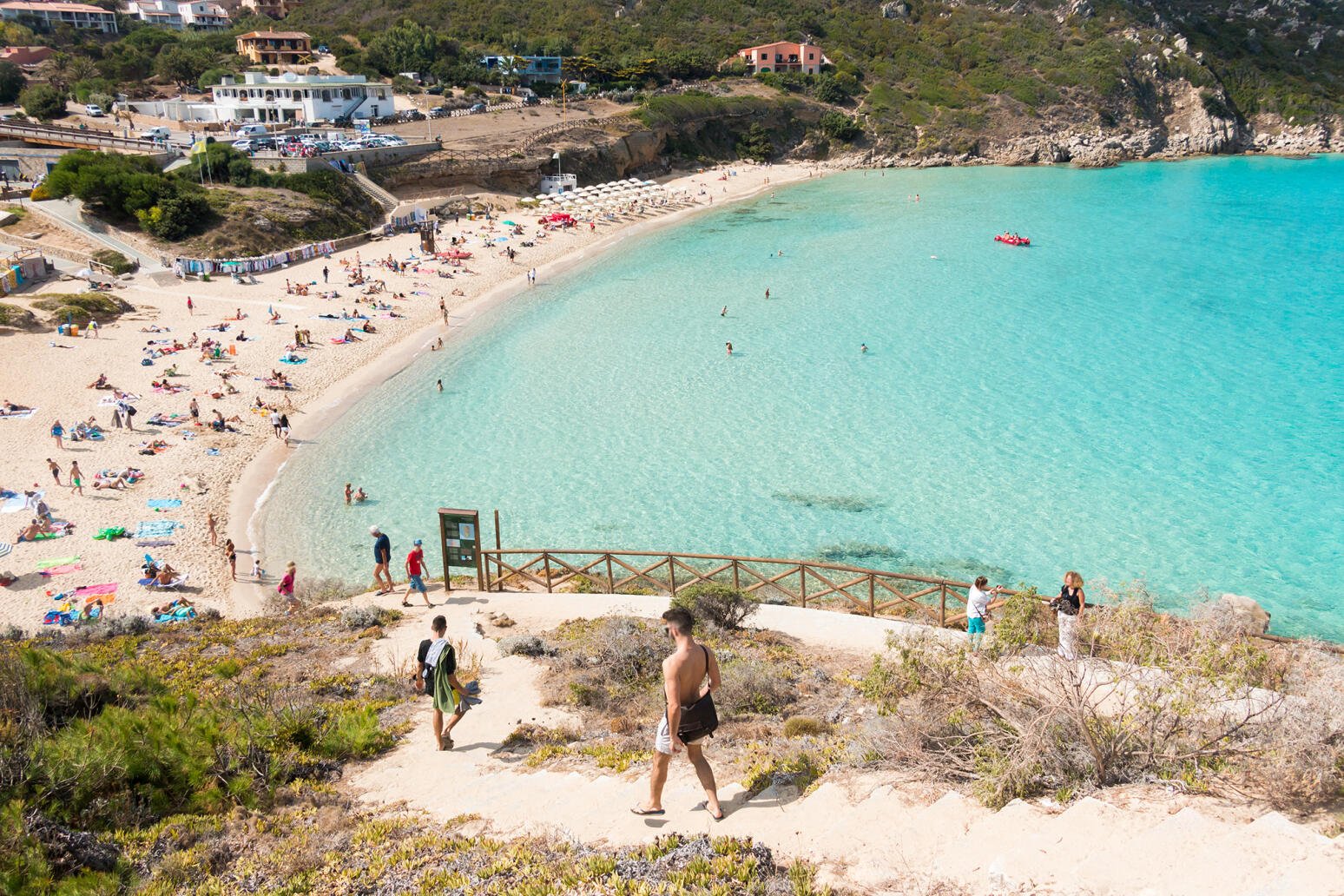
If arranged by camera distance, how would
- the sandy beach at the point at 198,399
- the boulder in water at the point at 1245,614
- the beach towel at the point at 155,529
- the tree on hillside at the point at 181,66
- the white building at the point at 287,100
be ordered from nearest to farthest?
the boulder in water at the point at 1245,614
the sandy beach at the point at 198,399
the beach towel at the point at 155,529
the white building at the point at 287,100
the tree on hillside at the point at 181,66

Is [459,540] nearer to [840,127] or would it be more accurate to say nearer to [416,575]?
[416,575]

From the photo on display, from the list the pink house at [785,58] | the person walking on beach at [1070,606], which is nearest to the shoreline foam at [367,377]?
the person walking on beach at [1070,606]

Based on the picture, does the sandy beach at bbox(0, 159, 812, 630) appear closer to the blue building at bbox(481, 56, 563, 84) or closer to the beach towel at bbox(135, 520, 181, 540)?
the beach towel at bbox(135, 520, 181, 540)

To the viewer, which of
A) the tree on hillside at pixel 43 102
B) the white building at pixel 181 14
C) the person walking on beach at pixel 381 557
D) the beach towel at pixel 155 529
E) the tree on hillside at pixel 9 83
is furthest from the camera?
the white building at pixel 181 14

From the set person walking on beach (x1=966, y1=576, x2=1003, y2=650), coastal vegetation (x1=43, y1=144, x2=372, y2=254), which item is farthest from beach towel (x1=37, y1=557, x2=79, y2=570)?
coastal vegetation (x1=43, y1=144, x2=372, y2=254)

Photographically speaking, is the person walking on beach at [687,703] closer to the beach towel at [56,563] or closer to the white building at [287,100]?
the beach towel at [56,563]

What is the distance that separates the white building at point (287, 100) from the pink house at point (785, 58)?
44.7 meters

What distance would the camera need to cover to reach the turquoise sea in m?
19.5

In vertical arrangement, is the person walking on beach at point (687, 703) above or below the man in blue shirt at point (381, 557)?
above

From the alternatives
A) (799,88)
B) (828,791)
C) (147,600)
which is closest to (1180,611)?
(828,791)

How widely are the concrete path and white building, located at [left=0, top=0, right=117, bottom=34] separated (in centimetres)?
12204

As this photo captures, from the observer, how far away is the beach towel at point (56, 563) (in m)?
18.4

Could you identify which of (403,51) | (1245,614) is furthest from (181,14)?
(1245,614)

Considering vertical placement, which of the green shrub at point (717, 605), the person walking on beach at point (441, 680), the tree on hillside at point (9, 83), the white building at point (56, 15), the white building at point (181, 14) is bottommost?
the green shrub at point (717, 605)
